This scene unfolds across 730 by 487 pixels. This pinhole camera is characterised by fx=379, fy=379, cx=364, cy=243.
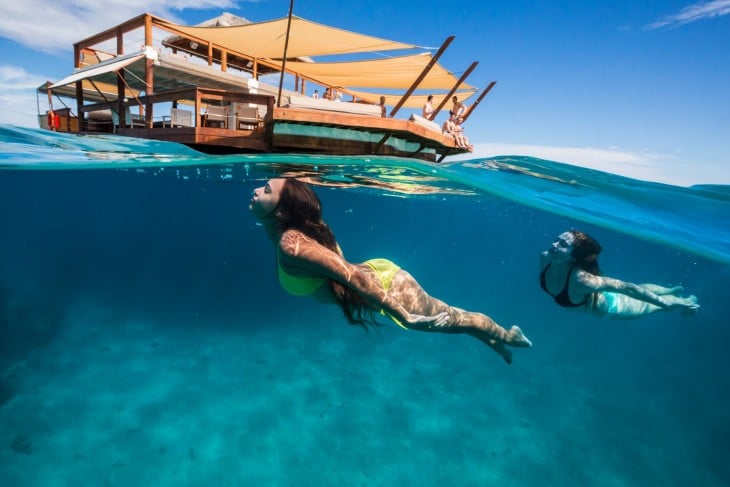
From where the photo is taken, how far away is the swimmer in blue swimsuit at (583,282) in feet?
22.9

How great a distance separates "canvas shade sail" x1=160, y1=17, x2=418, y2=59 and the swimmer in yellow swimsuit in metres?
10.9

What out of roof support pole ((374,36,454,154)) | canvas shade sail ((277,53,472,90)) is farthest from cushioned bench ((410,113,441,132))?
canvas shade sail ((277,53,472,90))

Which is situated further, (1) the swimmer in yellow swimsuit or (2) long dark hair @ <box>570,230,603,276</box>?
(2) long dark hair @ <box>570,230,603,276</box>

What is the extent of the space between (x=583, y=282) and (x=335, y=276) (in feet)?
18.9

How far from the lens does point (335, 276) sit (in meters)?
3.36

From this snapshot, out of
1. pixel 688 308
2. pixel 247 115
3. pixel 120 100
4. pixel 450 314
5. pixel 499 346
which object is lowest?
pixel 688 308

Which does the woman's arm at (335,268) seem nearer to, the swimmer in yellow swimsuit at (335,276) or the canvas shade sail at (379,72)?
the swimmer in yellow swimsuit at (335,276)

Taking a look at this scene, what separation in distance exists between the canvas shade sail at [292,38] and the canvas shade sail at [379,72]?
2.18 metres

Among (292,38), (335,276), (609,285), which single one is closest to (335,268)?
(335,276)

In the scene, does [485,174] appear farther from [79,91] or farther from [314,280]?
[79,91]

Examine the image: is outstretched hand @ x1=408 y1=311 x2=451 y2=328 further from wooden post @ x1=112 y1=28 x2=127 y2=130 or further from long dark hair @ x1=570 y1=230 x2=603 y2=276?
wooden post @ x1=112 y1=28 x2=127 y2=130

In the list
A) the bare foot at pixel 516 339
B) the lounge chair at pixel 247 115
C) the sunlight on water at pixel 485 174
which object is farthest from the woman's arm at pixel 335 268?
the lounge chair at pixel 247 115

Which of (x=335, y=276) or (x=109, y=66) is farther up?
(x=109, y=66)

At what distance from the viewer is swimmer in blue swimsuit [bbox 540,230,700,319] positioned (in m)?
6.99
